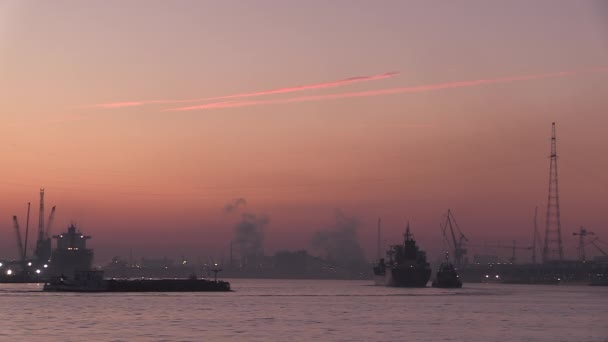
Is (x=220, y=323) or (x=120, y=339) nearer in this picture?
(x=120, y=339)

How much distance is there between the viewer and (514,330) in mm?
112188

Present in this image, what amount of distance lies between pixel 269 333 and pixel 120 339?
17452 mm

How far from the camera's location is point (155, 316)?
135500 mm

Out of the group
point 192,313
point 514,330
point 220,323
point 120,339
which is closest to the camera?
point 120,339

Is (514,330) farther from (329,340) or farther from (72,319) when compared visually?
(72,319)

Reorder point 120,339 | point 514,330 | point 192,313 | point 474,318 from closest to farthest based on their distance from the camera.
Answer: point 120,339
point 514,330
point 474,318
point 192,313

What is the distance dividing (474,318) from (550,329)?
21.2m

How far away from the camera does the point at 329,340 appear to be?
92.8m

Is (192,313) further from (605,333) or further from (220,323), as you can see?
(605,333)

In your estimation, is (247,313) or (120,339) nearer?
(120,339)

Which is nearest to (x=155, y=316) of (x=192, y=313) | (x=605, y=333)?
(x=192, y=313)

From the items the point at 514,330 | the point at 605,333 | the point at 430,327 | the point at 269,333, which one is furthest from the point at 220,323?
the point at 605,333

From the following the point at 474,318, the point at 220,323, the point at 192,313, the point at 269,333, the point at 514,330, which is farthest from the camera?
the point at 192,313

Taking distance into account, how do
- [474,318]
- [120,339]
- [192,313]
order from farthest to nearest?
[192,313]
[474,318]
[120,339]
